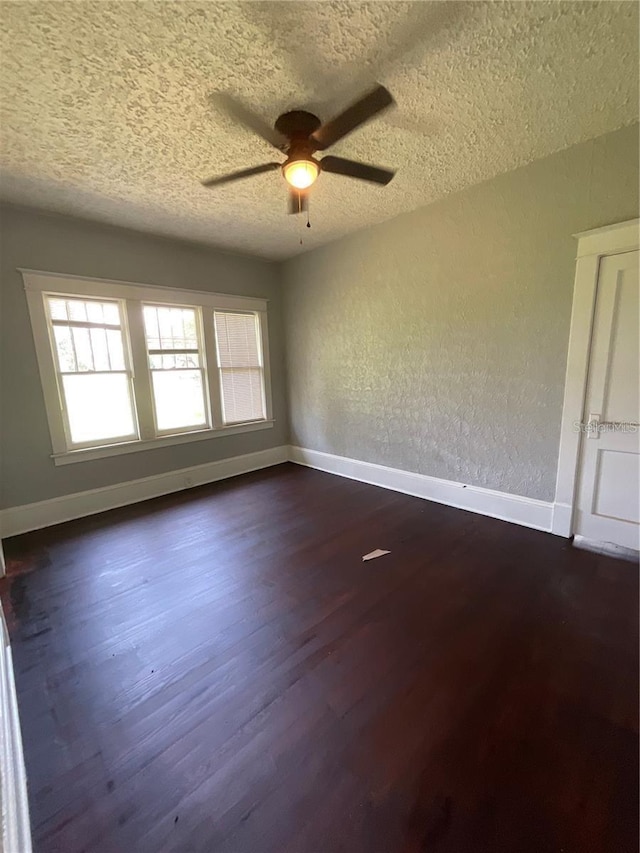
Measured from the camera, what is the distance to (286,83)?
183cm

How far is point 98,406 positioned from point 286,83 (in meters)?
3.32

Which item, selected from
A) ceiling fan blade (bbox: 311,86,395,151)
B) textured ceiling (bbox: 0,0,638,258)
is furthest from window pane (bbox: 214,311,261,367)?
ceiling fan blade (bbox: 311,86,395,151)

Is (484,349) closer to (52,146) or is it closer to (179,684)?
(179,684)

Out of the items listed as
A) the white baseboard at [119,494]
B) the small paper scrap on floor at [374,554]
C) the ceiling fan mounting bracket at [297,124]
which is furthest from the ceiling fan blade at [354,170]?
the white baseboard at [119,494]

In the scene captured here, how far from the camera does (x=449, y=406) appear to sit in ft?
11.4

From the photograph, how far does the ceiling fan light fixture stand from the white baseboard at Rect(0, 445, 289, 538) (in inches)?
135

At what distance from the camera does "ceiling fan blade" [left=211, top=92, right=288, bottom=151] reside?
5.38ft

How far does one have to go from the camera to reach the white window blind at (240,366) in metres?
4.63

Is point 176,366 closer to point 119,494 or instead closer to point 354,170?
point 119,494

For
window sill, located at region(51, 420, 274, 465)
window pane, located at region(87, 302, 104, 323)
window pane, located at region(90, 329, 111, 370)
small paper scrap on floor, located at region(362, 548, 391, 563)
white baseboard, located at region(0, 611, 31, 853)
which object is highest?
window pane, located at region(87, 302, 104, 323)

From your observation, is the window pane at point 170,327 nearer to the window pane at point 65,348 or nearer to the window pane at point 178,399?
the window pane at point 178,399

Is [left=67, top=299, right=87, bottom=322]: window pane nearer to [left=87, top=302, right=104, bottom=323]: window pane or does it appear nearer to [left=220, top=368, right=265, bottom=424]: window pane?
[left=87, top=302, right=104, bottom=323]: window pane

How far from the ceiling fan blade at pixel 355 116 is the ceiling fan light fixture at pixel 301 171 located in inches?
4.0

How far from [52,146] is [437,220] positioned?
10.0ft
